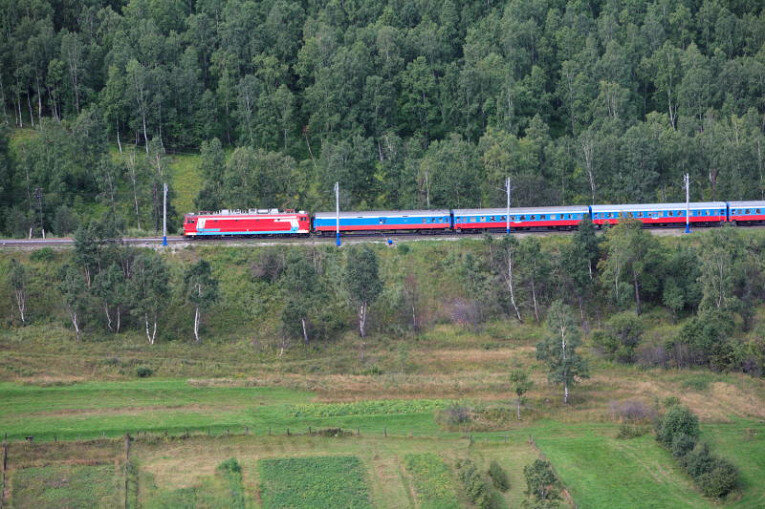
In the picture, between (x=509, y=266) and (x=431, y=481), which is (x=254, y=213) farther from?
(x=431, y=481)

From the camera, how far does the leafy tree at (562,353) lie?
229 feet

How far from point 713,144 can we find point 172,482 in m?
69.1

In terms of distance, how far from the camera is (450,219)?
95.3 m

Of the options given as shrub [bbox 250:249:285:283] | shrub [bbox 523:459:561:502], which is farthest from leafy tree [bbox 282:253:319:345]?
shrub [bbox 523:459:561:502]

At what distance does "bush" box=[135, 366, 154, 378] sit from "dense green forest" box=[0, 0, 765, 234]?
26591 mm

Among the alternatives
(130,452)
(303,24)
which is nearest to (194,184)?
(303,24)

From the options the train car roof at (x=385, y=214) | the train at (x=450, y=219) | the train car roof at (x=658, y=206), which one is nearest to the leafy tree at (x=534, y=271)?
the train at (x=450, y=219)

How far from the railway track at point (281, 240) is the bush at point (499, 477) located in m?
37.1

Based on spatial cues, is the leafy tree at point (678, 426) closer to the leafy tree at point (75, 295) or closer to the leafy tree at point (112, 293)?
the leafy tree at point (112, 293)

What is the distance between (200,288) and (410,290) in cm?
1818

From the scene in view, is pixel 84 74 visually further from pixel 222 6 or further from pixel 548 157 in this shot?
pixel 548 157

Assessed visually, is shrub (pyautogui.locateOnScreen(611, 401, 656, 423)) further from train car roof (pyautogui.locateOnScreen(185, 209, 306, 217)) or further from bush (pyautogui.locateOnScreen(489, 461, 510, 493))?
train car roof (pyautogui.locateOnScreen(185, 209, 306, 217))

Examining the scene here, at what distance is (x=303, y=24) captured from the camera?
131750mm

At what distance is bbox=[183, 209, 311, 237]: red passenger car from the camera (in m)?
94.0
